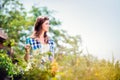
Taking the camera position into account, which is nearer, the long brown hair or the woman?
the woman

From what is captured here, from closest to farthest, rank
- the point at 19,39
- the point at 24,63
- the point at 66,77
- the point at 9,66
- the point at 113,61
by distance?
the point at 66,77 → the point at 24,63 → the point at 113,61 → the point at 9,66 → the point at 19,39

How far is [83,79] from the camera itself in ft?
21.0

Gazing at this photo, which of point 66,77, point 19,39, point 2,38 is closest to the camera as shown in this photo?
point 66,77

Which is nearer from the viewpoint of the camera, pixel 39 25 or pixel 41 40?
pixel 41 40

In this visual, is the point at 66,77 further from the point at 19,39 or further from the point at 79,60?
the point at 19,39

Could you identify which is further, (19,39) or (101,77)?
(19,39)

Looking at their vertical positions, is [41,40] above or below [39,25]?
below

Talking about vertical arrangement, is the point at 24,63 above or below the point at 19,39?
above

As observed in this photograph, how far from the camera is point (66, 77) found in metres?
5.84

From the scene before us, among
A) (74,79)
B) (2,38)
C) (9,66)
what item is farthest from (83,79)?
(2,38)

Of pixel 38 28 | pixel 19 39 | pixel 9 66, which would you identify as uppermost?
pixel 38 28

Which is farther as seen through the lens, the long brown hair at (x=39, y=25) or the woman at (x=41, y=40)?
the long brown hair at (x=39, y=25)

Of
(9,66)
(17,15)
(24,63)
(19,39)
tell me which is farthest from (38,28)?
(17,15)

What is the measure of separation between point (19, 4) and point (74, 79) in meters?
21.3
